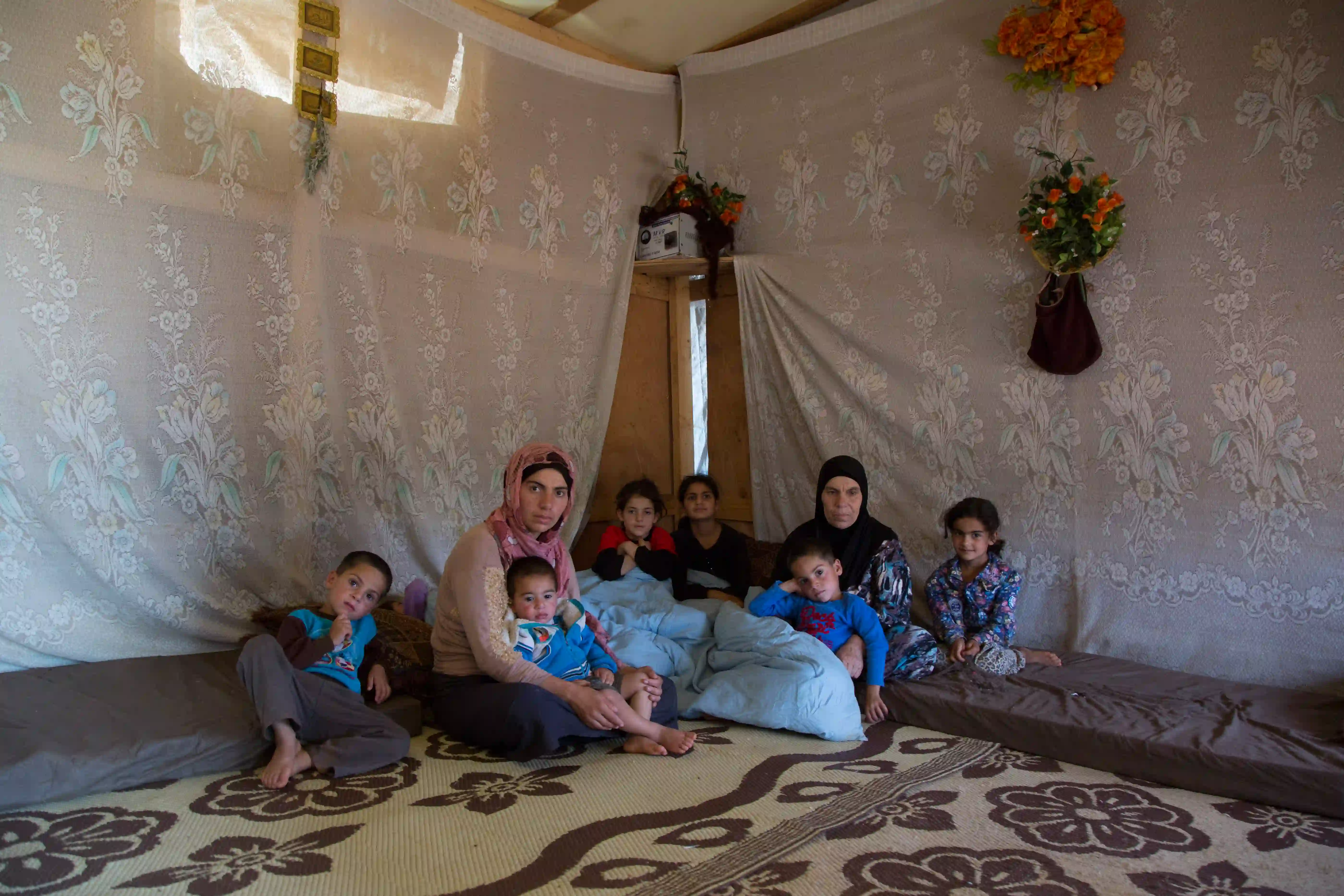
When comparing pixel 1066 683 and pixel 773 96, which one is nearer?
pixel 1066 683

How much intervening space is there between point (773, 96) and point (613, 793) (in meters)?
3.18

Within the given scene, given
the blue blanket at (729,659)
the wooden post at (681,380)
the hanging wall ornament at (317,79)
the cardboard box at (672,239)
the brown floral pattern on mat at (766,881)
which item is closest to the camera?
the brown floral pattern on mat at (766,881)

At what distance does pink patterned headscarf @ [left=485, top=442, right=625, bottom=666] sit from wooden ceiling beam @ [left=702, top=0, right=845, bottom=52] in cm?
251

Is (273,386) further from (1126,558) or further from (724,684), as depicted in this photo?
(1126,558)

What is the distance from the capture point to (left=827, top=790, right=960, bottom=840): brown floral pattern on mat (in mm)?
1979

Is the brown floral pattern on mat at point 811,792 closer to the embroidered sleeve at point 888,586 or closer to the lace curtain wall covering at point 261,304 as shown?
the embroidered sleeve at point 888,586

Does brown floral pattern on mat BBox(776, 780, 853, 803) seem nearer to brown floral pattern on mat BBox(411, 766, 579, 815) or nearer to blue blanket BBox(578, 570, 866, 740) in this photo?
blue blanket BBox(578, 570, 866, 740)

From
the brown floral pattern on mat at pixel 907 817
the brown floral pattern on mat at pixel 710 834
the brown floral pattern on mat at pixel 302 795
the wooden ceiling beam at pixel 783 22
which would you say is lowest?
the brown floral pattern on mat at pixel 907 817

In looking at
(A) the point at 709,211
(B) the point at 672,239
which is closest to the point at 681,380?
(B) the point at 672,239

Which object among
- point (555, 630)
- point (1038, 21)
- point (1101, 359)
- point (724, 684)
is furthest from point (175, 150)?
point (1101, 359)

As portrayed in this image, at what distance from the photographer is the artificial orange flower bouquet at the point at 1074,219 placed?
3053 mm

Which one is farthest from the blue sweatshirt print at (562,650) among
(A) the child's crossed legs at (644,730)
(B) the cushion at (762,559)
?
(B) the cushion at (762,559)

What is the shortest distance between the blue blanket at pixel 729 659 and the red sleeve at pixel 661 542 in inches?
7.7

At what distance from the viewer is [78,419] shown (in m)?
2.78
